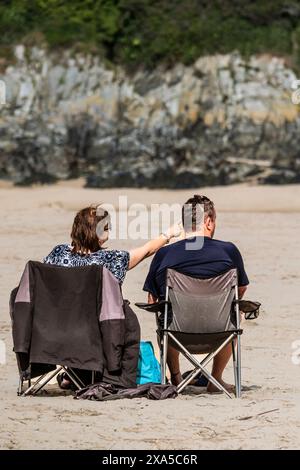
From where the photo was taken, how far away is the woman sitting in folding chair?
689 centimetres

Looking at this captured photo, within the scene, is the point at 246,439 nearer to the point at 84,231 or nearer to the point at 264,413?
the point at 264,413

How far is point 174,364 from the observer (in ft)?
23.4

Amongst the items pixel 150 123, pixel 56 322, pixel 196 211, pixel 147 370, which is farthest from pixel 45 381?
pixel 150 123

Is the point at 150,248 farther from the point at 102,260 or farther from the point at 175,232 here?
the point at 102,260

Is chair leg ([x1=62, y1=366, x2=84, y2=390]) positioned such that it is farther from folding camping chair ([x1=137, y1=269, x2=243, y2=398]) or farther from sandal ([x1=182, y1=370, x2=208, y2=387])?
sandal ([x1=182, y1=370, x2=208, y2=387])

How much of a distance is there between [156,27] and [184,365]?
11.4 m

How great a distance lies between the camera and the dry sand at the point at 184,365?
573 cm

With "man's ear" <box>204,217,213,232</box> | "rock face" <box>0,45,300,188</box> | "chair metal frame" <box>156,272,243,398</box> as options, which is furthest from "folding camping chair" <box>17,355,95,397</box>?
"rock face" <box>0,45,300,188</box>

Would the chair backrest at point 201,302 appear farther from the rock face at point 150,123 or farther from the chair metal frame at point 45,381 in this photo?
the rock face at point 150,123

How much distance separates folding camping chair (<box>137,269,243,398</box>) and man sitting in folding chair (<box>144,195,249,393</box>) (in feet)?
0.09

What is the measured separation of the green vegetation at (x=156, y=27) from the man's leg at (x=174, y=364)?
439 inches

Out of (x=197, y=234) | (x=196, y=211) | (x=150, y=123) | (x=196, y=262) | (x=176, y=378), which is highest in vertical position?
(x=150, y=123)
